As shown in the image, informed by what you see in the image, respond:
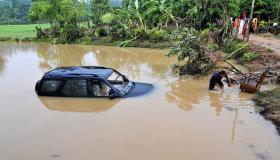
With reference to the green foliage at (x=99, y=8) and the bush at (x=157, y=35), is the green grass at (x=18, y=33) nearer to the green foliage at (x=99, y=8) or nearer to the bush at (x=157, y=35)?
the green foliage at (x=99, y=8)

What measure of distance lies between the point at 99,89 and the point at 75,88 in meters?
0.88

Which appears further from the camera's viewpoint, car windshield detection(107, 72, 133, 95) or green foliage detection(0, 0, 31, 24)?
green foliage detection(0, 0, 31, 24)

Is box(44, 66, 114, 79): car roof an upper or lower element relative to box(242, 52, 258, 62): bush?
upper

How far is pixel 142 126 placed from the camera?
387 inches

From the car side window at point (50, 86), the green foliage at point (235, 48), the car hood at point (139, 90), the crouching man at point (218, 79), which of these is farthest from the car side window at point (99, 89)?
the green foliage at point (235, 48)

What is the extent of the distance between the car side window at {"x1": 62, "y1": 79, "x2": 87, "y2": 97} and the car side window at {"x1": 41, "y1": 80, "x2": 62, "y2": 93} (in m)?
0.32


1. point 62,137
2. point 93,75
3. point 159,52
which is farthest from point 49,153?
point 159,52

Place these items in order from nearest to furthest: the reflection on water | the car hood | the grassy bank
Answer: the grassy bank, the reflection on water, the car hood

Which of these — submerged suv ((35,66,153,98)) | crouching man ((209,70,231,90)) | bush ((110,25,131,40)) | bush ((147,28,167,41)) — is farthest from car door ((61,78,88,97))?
bush ((110,25,131,40))

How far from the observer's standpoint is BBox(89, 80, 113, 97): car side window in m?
11.4

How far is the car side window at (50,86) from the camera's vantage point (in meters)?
11.8

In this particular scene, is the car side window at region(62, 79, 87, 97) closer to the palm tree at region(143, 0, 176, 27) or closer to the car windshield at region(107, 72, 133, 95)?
the car windshield at region(107, 72, 133, 95)

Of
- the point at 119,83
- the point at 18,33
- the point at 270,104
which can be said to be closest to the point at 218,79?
the point at 270,104

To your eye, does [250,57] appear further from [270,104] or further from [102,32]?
[102,32]
